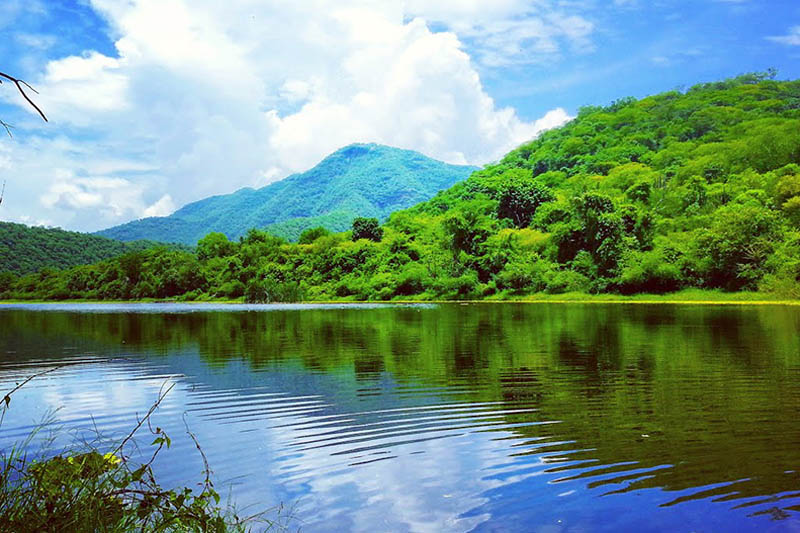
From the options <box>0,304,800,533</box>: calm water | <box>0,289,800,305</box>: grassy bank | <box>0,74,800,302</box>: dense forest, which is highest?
<box>0,74,800,302</box>: dense forest

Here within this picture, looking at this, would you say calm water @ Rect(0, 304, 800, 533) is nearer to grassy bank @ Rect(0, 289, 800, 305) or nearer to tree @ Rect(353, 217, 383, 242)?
grassy bank @ Rect(0, 289, 800, 305)

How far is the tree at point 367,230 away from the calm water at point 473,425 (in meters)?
77.3

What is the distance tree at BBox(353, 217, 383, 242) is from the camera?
100m

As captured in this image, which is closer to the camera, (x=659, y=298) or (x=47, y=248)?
(x=659, y=298)

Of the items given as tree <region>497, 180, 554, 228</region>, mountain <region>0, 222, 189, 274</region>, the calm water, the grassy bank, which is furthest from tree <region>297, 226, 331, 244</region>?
the calm water

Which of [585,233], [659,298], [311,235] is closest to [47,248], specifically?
[311,235]

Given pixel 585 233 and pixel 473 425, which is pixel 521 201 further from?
pixel 473 425

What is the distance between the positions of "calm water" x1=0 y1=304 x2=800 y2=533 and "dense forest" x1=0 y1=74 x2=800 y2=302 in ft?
125

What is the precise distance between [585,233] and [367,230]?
41495 mm

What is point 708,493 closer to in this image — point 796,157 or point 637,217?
point 637,217

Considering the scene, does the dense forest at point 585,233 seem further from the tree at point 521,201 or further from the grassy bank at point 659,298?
the grassy bank at point 659,298

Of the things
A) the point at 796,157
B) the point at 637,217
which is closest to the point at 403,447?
the point at 637,217

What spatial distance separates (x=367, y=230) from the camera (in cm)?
10081

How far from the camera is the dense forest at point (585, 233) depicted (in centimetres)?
5731
